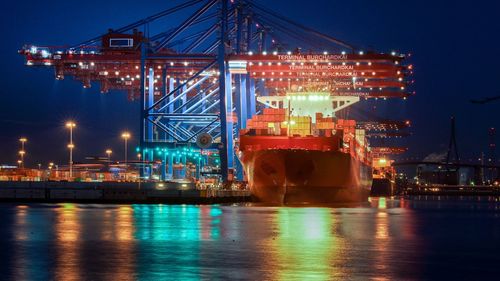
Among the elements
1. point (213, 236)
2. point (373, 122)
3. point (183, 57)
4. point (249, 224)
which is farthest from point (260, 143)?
point (373, 122)

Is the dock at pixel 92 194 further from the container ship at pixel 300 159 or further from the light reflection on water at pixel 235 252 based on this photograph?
the light reflection on water at pixel 235 252

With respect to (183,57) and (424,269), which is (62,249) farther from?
(183,57)

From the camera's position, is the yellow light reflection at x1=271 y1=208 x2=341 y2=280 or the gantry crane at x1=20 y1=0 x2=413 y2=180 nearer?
the yellow light reflection at x1=271 y1=208 x2=341 y2=280

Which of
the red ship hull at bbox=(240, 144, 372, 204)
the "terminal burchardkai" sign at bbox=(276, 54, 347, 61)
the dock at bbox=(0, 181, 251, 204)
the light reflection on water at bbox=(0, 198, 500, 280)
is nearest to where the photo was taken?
the light reflection on water at bbox=(0, 198, 500, 280)

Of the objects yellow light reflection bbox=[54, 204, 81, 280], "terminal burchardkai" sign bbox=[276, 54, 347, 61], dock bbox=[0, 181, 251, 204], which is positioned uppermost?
"terminal burchardkai" sign bbox=[276, 54, 347, 61]

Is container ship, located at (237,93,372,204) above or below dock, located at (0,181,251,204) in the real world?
above

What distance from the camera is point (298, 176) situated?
57.9m

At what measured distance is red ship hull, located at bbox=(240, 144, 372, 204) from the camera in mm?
57719

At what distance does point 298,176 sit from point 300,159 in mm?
1288

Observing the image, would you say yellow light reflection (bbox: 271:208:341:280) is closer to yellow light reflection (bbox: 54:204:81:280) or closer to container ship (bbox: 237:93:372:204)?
yellow light reflection (bbox: 54:204:81:280)

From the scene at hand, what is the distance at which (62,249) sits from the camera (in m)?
17.7

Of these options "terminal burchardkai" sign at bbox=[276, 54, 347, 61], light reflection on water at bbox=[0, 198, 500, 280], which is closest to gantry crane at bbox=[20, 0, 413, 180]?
"terminal burchardkai" sign at bbox=[276, 54, 347, 61]

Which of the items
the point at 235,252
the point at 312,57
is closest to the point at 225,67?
the point at 312,57

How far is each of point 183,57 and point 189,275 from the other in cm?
6568
